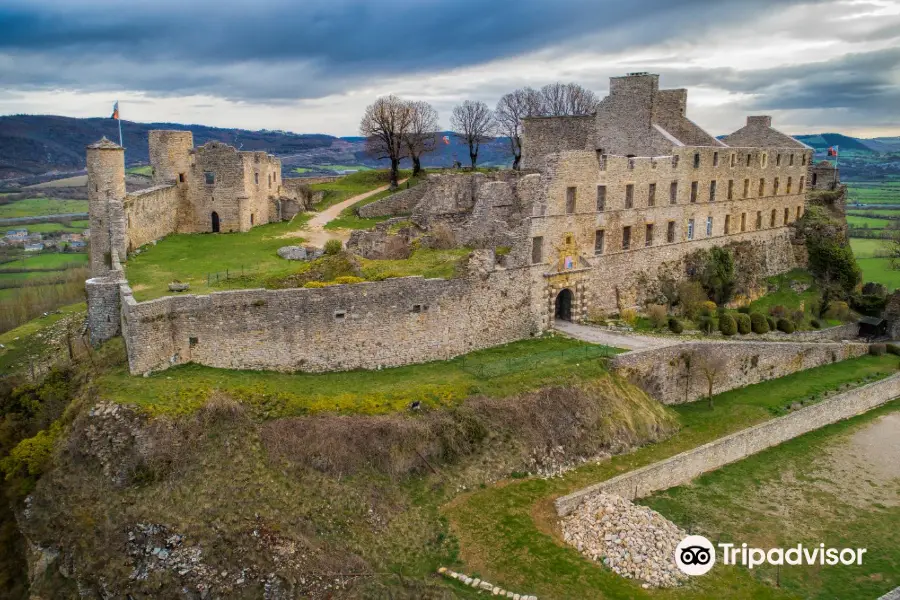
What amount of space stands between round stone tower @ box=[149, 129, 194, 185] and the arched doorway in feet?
73.2

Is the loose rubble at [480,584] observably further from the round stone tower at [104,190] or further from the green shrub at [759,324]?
the green shrub at [759,324]

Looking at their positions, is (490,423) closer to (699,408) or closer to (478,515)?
(478,515)

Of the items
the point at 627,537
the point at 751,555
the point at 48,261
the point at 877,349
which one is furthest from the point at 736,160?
the point at 48,261

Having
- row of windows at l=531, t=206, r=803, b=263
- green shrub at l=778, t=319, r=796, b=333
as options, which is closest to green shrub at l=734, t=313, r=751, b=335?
green shrub at l=778, t=319, r=796, b=333

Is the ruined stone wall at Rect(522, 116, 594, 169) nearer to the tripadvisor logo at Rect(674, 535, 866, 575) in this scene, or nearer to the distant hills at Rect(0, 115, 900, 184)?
the tripadvisor logo at Rect(674, 535, 866, 575)

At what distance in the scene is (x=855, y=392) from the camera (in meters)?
33.0

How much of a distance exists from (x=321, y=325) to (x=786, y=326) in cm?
2706

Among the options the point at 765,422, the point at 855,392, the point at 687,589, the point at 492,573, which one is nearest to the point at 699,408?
the point at 765,422

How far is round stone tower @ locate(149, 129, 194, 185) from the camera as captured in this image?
39.2 meters

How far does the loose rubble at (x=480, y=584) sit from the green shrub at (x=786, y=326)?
1092 inches

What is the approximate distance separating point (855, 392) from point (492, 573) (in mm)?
23037

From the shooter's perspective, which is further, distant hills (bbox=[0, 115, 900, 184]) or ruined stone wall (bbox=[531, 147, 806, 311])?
distant hills (bbox=[0, 115, 900, 184])

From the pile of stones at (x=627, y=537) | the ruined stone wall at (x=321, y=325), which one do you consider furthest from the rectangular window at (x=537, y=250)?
the pile of stones at (x=627, y=537)

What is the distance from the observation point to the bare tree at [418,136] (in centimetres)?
5498
